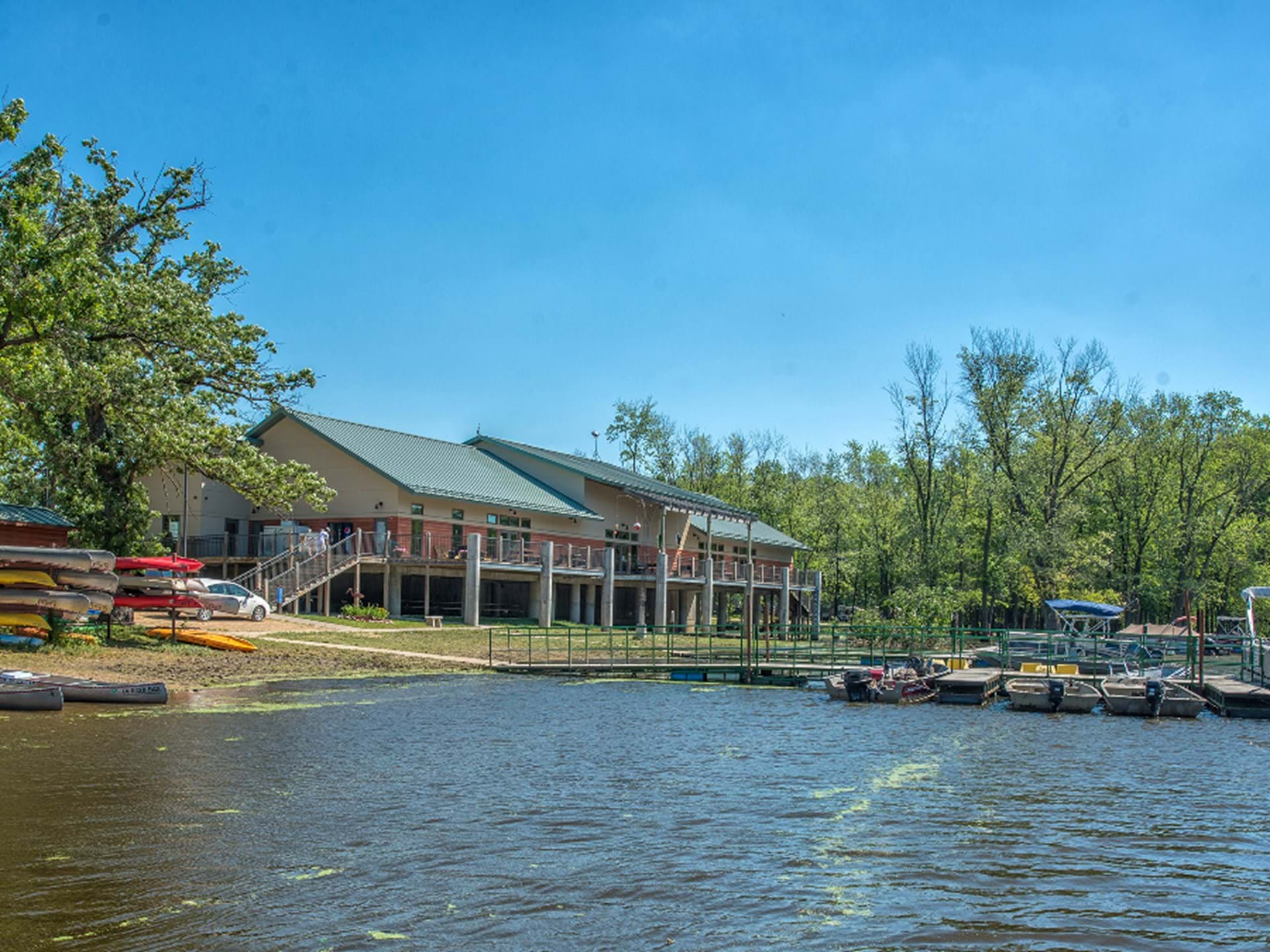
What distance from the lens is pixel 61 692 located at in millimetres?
20219

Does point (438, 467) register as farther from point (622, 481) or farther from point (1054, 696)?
point (1054, 696)

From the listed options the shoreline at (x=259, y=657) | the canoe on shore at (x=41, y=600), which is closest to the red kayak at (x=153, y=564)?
the shoreline at (x=259, y=657)

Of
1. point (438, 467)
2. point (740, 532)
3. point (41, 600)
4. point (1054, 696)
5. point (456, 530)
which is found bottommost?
point (1054, 696)

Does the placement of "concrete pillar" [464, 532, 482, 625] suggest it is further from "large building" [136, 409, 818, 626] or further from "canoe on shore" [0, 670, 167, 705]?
"canoe on shore" [0, 670, 167, 705]

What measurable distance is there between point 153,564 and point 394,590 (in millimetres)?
15692

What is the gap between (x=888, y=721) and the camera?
85.5 feet

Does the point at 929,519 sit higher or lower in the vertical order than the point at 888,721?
higher

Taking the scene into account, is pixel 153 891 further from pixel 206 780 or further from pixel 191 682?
pixel 191 682

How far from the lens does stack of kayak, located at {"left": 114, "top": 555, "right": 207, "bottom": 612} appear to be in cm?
3114

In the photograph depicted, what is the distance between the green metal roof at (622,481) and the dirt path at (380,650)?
20.8m

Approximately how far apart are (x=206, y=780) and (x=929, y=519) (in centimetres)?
5172

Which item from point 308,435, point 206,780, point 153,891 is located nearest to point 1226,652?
point 308,435

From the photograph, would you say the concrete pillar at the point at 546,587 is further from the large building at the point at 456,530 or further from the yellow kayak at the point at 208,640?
the yellow kayak at the point at 208,640

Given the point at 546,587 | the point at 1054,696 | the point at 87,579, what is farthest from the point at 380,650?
the point at 1054,696
